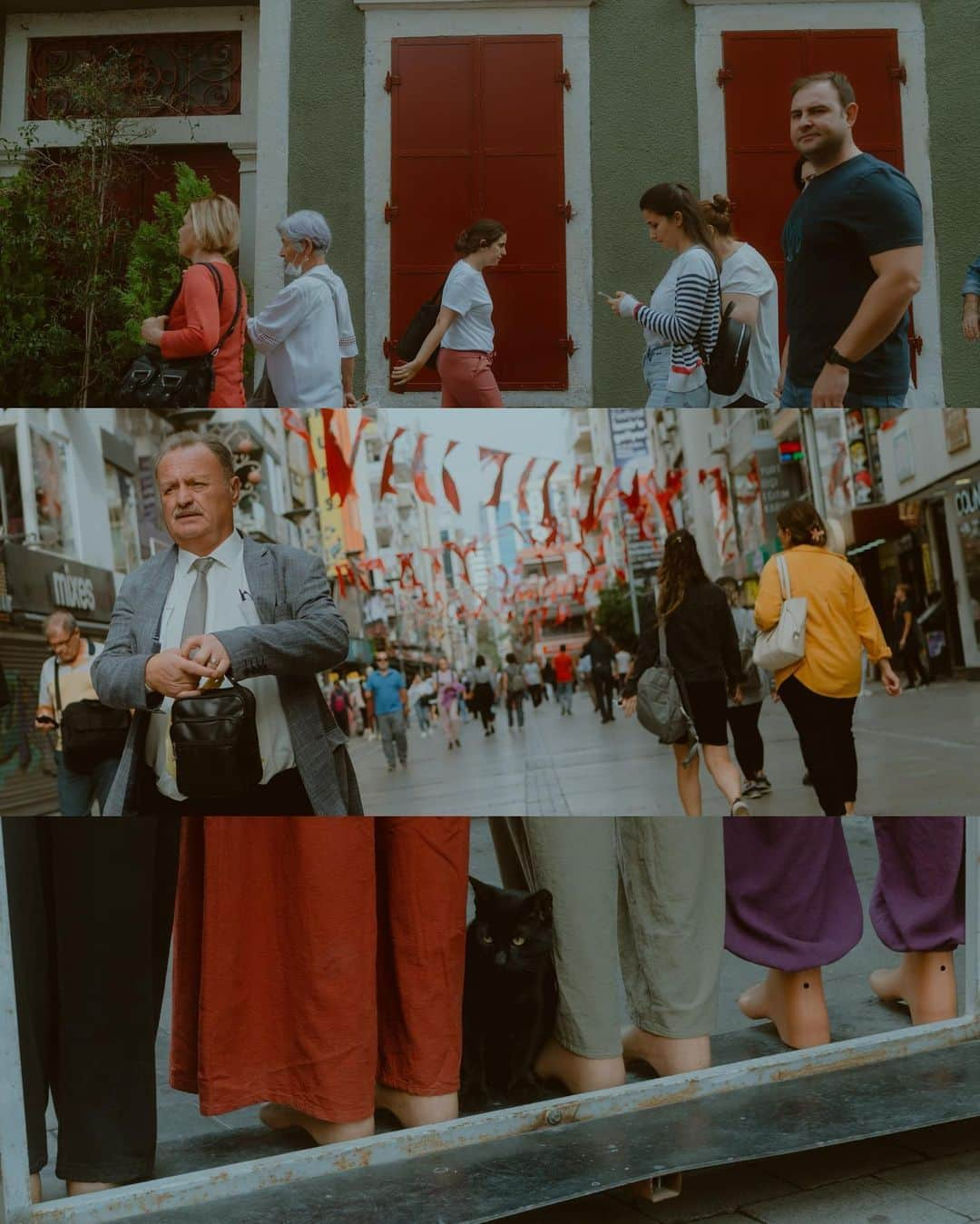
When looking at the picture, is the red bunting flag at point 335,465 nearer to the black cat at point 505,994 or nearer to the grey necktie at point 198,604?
the grey necktie at point 198,604

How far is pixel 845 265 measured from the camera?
3.71 m

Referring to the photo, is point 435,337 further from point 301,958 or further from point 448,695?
point 301,958

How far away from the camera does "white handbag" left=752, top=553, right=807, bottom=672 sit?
115 inches

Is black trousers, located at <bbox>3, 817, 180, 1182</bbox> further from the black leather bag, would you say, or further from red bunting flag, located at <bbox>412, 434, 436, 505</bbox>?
red bunting flag, located at <bbox>412, 434, 436, 505</bbox>

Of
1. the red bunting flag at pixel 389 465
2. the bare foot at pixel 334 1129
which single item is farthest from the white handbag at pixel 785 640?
the bare foot at pixel 334 1129

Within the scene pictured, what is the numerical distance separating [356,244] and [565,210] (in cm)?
92

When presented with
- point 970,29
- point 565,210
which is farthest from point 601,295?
point 970,29

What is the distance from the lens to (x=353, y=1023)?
9.18 ft

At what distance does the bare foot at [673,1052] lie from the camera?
3.15 m

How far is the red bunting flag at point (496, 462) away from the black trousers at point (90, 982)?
93 centimetres

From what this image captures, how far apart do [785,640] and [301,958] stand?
3.95ft

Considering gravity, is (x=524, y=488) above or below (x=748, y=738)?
above

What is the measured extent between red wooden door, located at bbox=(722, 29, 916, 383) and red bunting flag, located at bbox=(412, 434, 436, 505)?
348cm

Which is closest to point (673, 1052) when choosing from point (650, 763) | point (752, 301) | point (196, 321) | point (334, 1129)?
point (650, 763)
